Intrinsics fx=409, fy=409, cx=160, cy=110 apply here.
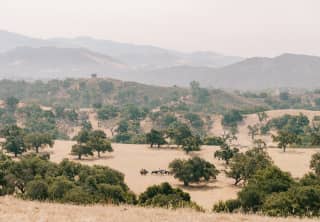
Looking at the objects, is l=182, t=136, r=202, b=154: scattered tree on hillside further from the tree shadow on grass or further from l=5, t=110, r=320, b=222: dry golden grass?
the tree shadow on grass

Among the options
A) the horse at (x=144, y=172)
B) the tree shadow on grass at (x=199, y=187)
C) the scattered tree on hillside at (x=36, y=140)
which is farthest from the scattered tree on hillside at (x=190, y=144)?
the scattered tree on hillside at (x=36, y=140)

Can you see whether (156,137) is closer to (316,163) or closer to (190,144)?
(190,144)

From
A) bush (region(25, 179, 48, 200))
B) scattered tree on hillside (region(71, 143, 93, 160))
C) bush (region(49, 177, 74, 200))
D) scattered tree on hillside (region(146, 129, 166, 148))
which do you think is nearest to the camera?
bush (region(49, 177, 74, 200))

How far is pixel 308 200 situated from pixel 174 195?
15.1 meters

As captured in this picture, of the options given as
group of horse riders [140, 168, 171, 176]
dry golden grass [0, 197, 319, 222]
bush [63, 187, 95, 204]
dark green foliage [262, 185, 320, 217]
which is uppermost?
dry golden grass [0, 197, 319, 222]

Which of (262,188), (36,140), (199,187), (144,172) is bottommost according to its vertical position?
(199,187)

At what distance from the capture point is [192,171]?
87250 millimetres

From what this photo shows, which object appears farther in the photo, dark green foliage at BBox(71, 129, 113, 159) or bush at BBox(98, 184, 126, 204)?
dark green foliage at BBox(71, 129, 113, 159)

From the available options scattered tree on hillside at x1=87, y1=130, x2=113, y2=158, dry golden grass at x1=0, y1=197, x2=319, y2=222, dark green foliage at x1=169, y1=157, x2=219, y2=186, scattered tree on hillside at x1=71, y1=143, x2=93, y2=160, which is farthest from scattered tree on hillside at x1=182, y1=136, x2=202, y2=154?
dry golden grass at x1=0, y1=197, x2=319, y2=222

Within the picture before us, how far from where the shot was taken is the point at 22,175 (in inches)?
2655

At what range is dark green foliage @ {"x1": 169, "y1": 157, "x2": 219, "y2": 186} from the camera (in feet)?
285

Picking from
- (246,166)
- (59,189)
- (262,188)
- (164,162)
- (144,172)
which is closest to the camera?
(59,189)

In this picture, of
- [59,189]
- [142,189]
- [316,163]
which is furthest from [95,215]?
[316,163]

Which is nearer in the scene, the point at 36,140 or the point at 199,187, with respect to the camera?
the point at 199,187
